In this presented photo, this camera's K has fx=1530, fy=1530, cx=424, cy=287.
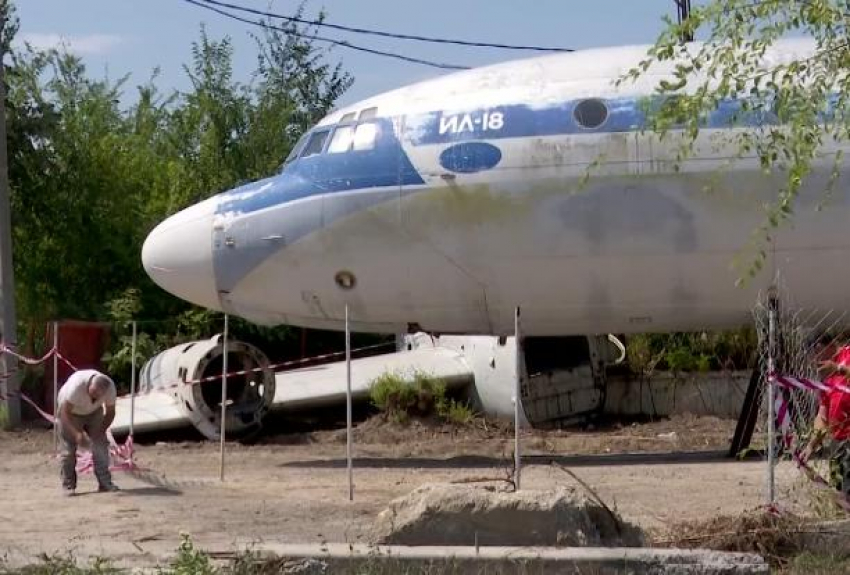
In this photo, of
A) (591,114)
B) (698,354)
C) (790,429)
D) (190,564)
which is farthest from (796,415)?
(698,354)

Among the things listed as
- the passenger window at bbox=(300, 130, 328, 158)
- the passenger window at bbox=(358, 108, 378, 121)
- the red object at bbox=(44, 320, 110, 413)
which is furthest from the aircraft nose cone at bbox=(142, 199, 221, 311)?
the red object at bbox=(44, 320, 110, 413)

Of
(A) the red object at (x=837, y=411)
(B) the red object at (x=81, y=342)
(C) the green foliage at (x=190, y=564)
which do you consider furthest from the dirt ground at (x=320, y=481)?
(B) the red object at (x=81, y=342)

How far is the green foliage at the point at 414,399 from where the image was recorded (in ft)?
65.8

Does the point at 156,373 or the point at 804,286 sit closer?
the point at 804,286

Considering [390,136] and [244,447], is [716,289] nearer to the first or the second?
[390,136]

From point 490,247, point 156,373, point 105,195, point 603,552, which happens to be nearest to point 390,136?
point 490,247

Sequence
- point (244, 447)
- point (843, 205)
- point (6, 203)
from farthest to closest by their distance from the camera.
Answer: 1. point (6, 203)
2. point (244, 447)
3. point (843, 205)

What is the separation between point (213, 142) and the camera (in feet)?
92.1

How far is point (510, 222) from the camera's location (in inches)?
601

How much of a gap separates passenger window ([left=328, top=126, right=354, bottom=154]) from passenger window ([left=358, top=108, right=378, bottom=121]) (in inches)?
6.7

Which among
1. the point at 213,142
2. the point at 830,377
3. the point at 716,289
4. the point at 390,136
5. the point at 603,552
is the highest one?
the point at 213,142

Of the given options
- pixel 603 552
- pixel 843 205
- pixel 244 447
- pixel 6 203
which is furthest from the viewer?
pixel 6 203

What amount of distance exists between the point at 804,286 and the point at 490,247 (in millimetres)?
3134

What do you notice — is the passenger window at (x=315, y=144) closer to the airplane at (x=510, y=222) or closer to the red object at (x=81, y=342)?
the airplane at (x=510, y=222)
